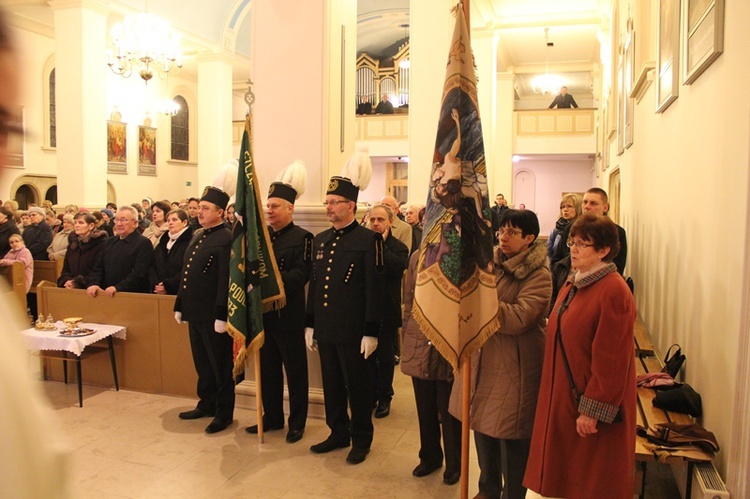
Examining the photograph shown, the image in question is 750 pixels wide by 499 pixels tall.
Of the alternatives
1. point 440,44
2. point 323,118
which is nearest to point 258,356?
point 323,118

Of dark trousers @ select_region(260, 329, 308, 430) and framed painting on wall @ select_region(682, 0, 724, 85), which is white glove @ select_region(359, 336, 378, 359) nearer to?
dark trousers @ select_region(260, 329, 308, 430)

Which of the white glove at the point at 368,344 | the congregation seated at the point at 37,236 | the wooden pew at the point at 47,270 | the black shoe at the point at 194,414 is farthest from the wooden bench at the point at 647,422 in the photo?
the congregation seated at the point at 37,236

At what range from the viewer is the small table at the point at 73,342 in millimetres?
5215

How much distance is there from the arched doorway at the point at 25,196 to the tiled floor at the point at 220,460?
1332 cm

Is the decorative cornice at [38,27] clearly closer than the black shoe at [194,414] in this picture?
No

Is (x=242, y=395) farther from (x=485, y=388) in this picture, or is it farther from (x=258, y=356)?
(x=485, y=388)

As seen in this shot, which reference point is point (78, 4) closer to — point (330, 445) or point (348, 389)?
point (348, 389)

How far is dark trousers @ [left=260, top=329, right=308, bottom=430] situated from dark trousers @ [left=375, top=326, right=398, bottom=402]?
0.76m

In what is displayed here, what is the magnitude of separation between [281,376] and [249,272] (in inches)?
34.5

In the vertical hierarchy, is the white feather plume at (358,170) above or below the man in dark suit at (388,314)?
above

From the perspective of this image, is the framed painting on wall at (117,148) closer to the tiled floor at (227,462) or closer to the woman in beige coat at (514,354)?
the tiled floor at (227,462)

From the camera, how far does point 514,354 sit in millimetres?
3092

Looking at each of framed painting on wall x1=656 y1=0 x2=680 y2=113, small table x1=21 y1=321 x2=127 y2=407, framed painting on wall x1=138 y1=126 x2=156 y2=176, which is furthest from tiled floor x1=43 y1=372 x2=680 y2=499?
framed painting on wall x1=138 y1=126 x2=156 y2=176

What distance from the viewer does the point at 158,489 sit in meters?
3.78
